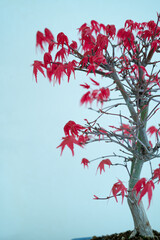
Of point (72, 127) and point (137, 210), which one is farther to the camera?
point (137, 210)

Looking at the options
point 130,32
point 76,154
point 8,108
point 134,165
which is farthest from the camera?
point 76,154

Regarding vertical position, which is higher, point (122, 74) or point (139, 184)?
point (122, 74)

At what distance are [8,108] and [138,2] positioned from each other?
1.50 metres

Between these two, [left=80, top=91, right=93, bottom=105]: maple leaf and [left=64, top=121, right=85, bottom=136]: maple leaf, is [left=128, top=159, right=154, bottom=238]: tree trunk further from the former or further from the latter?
[left=80, top=91, right=93, bottom=105]: maple leaf

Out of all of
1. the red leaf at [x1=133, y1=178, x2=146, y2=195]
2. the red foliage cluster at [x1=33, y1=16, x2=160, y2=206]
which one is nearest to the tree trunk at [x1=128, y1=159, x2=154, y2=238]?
the red foliage cluster at [x1=33, y1=16, x2=160, y2=206]

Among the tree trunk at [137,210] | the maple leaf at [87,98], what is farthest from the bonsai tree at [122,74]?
the maple leaf at [87,98]

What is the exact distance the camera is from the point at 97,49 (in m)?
1.03

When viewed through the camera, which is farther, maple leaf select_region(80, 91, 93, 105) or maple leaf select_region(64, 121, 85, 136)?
maple leaf select_region(80, 91, 93, 105)

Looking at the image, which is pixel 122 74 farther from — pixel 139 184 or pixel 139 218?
pixel 139 218

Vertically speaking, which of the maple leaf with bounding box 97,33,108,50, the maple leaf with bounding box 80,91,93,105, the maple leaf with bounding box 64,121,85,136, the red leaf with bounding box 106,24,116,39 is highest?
the red leaf with bounding box 106,24,116,39

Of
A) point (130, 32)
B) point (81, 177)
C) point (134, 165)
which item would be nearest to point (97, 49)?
point (130, 32)

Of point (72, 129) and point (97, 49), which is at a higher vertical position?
point (97, 49)

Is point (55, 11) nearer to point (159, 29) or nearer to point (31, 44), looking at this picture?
point (31, 44)

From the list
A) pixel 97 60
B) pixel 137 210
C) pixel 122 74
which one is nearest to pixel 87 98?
pixel 122 74
